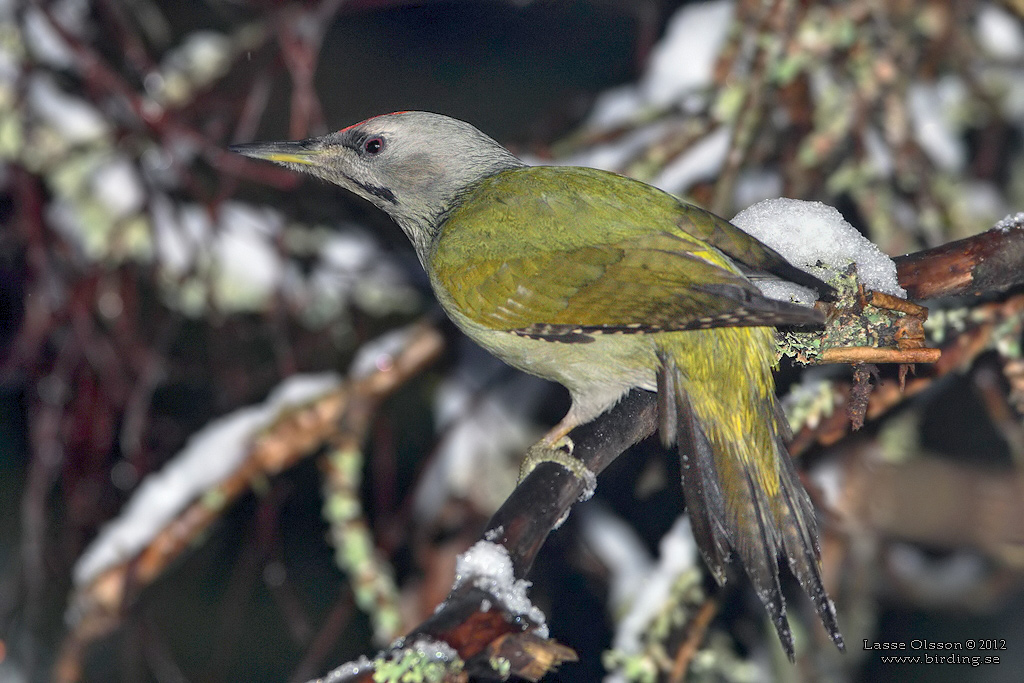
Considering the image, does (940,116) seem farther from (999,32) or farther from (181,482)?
(181,482)

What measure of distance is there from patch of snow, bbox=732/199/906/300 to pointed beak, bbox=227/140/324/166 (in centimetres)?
134

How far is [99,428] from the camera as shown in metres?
3.53

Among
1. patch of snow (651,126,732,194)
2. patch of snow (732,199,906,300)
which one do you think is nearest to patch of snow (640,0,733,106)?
patch of snow (651,126,732,194)

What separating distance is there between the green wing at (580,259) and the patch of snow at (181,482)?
→ 1.03m

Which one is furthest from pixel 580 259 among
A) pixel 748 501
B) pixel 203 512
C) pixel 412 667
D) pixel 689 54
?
pixel 689 54

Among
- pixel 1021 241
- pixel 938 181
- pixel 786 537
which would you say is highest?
pixel 938 181

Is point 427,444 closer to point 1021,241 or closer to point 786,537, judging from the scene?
point 786,537

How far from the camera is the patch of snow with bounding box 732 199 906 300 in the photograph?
223 centimetres

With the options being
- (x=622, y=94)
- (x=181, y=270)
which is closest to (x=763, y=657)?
(x=622, y=94)

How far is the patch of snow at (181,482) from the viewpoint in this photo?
3174 mm

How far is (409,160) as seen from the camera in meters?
3.08

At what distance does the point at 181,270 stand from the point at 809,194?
2.59 metres

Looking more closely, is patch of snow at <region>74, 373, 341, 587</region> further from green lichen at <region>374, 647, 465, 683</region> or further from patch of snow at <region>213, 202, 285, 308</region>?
green lichen at <region>374, 647, 465, 683</region>

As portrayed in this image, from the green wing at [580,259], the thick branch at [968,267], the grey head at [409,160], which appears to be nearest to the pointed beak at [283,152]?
the grey head at [409,160]
